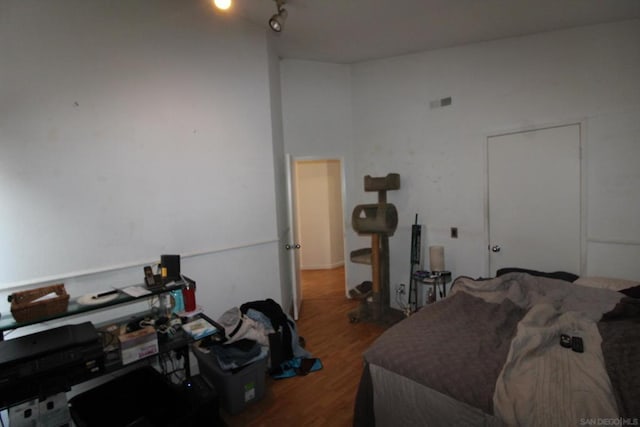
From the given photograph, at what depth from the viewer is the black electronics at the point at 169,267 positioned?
6.85 feet

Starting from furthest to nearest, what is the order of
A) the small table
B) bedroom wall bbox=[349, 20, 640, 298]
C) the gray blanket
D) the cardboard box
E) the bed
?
the small table < bedroom wall bbox=[349, 20, 640, 298] < the cardboard box < the gray blanket < the bed

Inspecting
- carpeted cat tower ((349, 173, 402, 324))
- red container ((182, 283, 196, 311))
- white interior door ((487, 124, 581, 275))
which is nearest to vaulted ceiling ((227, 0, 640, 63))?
white interior door ((487, 124, 581, 275))

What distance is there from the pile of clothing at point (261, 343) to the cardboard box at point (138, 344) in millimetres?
590

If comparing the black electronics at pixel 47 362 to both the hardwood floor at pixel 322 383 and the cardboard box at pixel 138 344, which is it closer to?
the cardboard box at pixel 138 344

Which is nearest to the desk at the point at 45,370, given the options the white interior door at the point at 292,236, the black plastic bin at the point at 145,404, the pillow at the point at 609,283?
the black plastic bin at the point at 145,404

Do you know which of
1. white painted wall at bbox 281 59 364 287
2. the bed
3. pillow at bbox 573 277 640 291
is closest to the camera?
the bed

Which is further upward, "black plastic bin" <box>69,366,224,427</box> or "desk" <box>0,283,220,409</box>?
"desk" <box>0,283,220,409</box>

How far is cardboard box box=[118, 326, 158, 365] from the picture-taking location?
1.68m

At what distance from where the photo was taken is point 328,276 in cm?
548

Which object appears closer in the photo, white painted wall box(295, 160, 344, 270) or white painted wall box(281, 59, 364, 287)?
white painted wall box(281, 59, 364, 287)

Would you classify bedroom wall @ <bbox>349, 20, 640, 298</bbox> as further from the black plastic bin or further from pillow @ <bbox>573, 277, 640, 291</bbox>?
the black plastic bin

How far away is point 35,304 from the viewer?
5.26 feet

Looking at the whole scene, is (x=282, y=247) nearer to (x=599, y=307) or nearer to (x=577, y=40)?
(x=599, y=307)

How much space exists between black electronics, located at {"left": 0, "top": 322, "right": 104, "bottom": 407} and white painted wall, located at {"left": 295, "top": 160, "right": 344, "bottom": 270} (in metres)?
4.44
